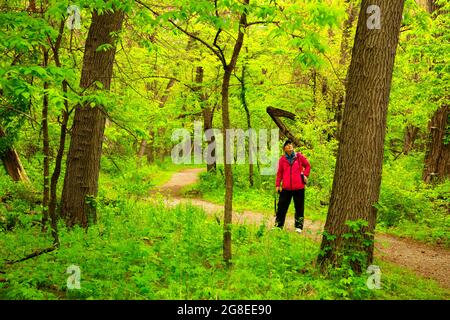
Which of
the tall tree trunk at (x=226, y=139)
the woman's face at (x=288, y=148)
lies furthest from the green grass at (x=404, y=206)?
the tall tree trunk at (x=226, y=139)

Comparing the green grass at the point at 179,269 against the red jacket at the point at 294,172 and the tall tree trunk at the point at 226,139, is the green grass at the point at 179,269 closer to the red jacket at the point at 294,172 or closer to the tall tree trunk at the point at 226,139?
the tall tree trunk at the point at 226,139

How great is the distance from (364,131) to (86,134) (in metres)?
5.54

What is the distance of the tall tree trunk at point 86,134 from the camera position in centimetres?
827

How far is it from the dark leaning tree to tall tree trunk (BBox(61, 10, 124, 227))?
4.99 meters

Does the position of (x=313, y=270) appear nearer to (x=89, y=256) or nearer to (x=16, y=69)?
(x=89, y=256)

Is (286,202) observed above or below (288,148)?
below

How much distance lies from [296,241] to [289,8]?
14.7 ft

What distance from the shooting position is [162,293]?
4.82 meters

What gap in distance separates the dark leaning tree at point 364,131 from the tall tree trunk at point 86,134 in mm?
4990

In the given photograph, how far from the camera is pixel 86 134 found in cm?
837

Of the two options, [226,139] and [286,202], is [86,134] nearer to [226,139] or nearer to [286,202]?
[226,139]

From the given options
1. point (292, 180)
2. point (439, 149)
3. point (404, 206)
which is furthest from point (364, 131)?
point (439, 149)

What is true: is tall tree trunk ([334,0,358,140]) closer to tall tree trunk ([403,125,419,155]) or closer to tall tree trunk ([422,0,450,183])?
tall tree trunk ([422,0,450,183])

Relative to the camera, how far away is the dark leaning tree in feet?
19.0
